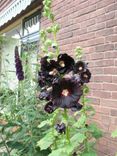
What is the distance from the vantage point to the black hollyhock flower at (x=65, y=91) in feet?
10.3

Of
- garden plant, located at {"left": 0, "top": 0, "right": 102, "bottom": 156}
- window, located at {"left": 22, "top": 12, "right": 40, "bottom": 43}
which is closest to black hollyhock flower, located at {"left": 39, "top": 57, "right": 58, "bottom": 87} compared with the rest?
garden plant, located at {"left": 0, "top": 0, "right": 102, "bottom": 156}

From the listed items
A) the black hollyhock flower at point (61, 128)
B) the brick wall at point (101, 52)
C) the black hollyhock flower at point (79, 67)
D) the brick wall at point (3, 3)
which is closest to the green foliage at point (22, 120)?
the brick wall at point (101, 52)

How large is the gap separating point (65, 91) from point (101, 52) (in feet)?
7.32

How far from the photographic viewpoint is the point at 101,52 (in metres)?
5.33

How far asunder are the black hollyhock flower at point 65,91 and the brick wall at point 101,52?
184 cm

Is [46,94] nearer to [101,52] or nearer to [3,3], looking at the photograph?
[101,52]

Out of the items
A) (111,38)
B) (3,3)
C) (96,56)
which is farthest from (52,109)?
(3,3)

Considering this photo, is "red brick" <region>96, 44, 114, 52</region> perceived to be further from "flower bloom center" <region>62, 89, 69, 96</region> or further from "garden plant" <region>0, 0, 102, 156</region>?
"flower bloom center" <region>62, 89, 69, 96</region>

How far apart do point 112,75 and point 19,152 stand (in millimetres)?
1430

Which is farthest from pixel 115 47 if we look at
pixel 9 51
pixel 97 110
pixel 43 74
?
pixel 9 51

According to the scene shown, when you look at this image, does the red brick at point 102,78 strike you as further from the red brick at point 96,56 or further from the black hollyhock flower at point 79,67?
the black hollyhock flower at point 79,67

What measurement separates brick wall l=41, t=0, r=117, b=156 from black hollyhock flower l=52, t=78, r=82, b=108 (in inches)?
72.5

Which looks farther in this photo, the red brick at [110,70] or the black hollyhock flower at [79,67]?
the red brick at [110,70]

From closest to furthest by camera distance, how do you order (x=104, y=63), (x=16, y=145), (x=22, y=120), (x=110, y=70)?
(x=16, y=145)
(x=22, y=120)
(x=110, y=70)
(x=104, y=63)
